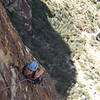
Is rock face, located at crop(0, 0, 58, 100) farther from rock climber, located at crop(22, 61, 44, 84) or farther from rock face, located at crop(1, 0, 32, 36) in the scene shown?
rock face, located at crop(1, 0, 32, 36)

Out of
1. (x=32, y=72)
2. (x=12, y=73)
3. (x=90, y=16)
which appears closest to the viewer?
(x=12, y=73)

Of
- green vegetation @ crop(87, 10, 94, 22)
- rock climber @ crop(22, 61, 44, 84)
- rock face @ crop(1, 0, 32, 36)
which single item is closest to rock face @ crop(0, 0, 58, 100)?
rock climber @ crop(22, 61, 44, 84)

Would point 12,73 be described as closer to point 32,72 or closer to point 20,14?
point 32,72

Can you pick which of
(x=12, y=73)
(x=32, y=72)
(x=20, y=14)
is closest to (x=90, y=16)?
(x=20, y=14)

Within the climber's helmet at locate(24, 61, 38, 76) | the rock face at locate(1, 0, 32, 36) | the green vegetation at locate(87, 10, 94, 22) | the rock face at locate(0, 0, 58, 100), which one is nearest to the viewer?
the rock face at locate(0, 0, 58, 100)

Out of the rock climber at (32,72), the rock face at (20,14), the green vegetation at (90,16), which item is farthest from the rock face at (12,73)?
the green vegetation at (90,16)

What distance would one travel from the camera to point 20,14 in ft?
43.9

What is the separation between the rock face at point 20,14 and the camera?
1268 cm

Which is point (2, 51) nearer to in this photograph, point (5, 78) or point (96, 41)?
point (5, 78)

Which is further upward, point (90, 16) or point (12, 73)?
point (12, 73)

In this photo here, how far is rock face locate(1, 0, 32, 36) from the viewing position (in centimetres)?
1268

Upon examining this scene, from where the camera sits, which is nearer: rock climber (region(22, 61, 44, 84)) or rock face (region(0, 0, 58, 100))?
rock face (region(0, 0, 58, 100))

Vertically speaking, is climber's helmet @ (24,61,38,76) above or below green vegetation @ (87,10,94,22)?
above

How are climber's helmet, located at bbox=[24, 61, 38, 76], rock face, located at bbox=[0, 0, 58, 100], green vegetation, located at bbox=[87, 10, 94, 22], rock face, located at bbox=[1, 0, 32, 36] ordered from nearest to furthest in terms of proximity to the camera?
rock face, located at bbox=[0, 0, 58, 100]
climber's helmet, located at bbox=[24, 61, 38, 76]
rock face, located at bbox=[1, 0, 32, 36]
green vegetation, located at bbox=[87, 10, 94, 22]
